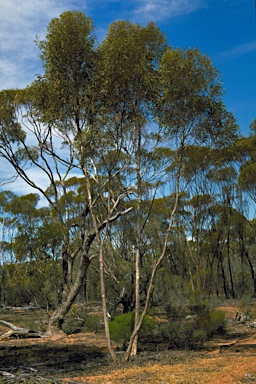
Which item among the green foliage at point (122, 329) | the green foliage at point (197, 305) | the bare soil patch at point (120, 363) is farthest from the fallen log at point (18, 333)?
the green foliage at point (197, 305)

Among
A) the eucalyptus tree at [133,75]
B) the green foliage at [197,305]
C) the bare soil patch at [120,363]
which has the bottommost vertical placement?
the bare soil patch at [120,363]

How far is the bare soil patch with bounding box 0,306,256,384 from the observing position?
7.95m

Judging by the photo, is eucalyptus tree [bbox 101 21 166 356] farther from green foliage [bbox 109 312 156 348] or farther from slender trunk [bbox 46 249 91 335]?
slender trunk [bbox 46 249 91 335]

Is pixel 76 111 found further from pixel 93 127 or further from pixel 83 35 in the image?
pixel 83 35

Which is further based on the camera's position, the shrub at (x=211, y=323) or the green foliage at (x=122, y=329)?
the shrub at (x=211, y=323)

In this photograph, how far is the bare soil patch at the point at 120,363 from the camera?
7953 millimetres

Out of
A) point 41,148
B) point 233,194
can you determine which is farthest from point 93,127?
point 233,194

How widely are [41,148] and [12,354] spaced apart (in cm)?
851

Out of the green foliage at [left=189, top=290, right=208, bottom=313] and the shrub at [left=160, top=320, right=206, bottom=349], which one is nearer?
the shrub at [left=160, top=320, right=206, bottom=349]

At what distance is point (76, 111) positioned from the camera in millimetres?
12734

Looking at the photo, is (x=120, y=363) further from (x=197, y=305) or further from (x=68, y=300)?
(x=197, y=305)

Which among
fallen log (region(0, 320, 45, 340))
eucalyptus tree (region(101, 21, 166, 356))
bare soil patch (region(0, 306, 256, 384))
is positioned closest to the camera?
bare soil patch (region(0, 306, 256, 384))

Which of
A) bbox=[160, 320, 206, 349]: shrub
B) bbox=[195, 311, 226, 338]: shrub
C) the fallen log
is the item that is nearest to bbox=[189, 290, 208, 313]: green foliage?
bbox=[195, 311, 226, 338]: shrub

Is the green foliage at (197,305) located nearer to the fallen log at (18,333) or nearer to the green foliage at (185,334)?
the green foliage at (185,334)
